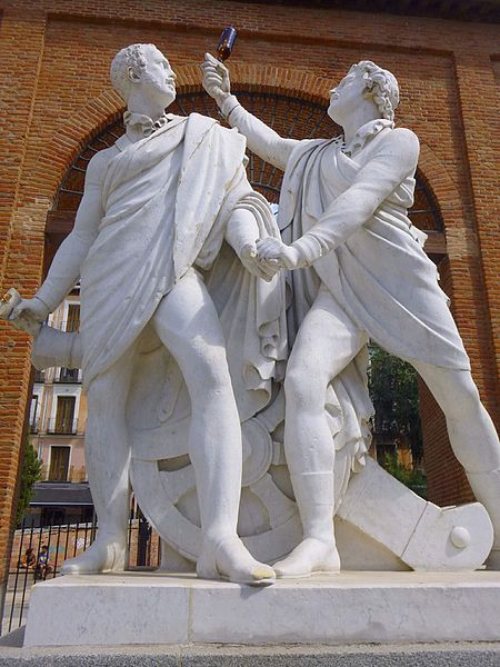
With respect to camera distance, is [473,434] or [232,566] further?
[473,434]

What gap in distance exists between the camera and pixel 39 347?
2.37 m

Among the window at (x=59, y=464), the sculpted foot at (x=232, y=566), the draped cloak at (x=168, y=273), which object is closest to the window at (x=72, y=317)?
the window at (x=59, y=464)

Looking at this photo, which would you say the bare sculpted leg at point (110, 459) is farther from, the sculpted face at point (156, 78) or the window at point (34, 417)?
the window at point (34, 417)

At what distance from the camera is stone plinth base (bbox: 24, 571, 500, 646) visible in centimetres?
147

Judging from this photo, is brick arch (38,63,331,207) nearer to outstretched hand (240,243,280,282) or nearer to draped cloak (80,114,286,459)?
draped cloak (80,114,286,459)

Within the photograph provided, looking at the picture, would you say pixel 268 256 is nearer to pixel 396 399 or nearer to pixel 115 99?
pixel 115 99

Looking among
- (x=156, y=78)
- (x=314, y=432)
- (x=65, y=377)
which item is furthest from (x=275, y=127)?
(x=65, y=377)

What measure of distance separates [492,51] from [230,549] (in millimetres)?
9663

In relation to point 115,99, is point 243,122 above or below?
below

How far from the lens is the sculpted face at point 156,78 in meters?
2.51

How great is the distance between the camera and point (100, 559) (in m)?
1.95

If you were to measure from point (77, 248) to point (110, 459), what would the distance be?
3.16ft

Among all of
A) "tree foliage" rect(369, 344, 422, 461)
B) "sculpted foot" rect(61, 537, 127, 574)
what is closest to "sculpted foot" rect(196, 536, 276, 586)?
"sculpted foot" rect(61, 537, 127, 574)

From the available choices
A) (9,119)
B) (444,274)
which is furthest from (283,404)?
(9,119)
